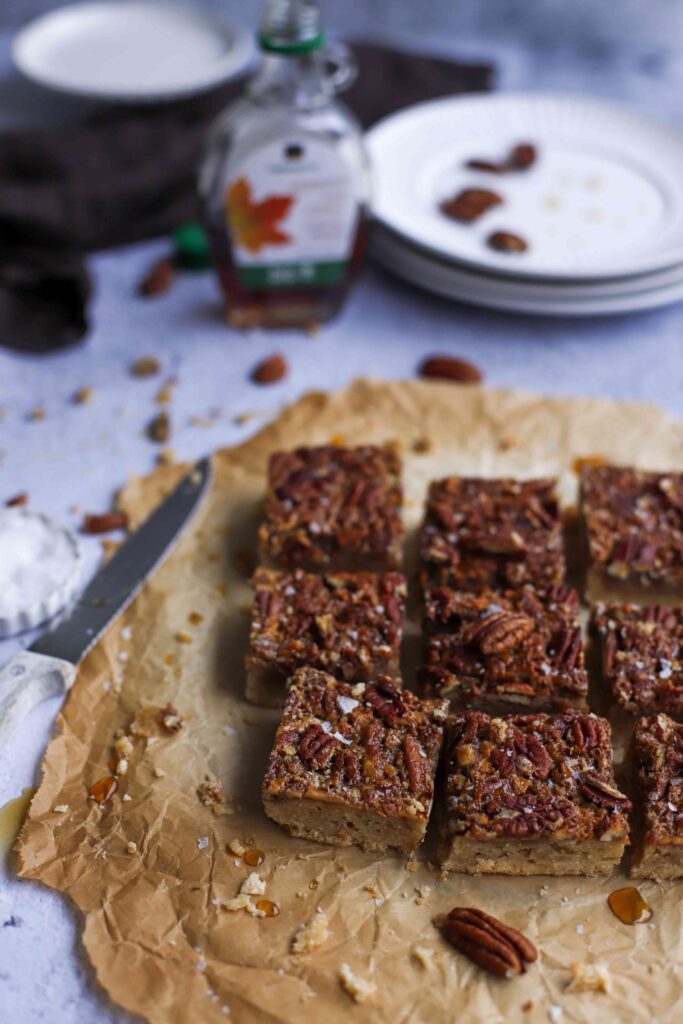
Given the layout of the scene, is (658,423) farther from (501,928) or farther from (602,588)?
(501,928)

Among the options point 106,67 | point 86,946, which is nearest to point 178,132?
point 106,67

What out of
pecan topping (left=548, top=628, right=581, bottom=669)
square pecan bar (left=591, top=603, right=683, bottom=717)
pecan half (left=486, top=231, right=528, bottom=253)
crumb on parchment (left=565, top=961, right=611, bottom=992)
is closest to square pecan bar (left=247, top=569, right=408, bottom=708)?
pecan topping (left=548, top=628, right=581, bottom=669)

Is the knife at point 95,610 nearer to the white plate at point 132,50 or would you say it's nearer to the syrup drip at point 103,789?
A: the syrup drip at point 103,789

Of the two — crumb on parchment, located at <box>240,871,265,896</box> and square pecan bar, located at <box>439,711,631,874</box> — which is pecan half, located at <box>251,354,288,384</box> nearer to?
square pecan bar, located at <box>439,711,631,874</box>

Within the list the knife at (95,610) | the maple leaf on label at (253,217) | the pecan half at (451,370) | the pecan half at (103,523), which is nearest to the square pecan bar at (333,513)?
the knife at (95,610)

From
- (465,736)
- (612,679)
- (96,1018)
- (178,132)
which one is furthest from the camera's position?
(178,132)

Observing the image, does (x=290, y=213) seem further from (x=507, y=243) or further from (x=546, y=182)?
(x=546, y=182)
